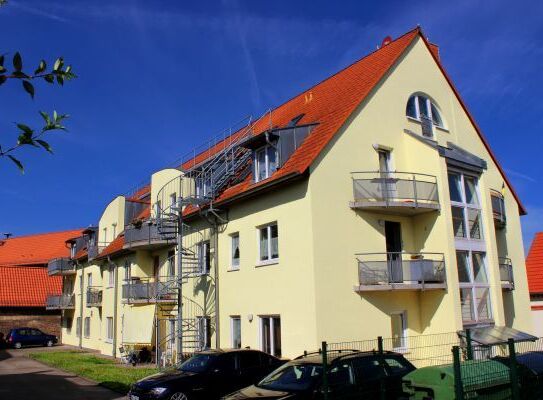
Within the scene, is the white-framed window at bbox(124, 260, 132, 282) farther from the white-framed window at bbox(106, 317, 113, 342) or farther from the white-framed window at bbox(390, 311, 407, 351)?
the white-framed window at bbox(390, 311, 407, 351)

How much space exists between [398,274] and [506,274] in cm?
676

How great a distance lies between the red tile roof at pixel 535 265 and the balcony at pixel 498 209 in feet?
20.1

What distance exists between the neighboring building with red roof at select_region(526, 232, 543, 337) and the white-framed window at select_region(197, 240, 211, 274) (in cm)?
1603

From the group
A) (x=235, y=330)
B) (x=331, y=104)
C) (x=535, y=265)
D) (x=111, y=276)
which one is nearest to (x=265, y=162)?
(x=331, y=104)

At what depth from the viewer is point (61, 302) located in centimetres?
3850

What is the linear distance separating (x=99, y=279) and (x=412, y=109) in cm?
2249

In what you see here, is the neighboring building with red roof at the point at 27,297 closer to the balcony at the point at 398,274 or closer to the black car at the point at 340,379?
the balcony at the point at 398,274

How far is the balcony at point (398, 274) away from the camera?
653 inches

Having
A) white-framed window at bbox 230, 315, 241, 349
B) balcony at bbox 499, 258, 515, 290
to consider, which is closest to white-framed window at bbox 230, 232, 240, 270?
white-framed window at bbox 230, 315, 241, 349

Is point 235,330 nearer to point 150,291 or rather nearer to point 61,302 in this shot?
point 150,291

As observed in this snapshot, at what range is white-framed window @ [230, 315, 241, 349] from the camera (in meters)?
19.3

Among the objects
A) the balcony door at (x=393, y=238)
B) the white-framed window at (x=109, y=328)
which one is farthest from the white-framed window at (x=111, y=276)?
the balcony door at (x=393, y=238)

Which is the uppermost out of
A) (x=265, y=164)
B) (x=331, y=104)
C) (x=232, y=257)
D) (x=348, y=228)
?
(x=331, y=104)

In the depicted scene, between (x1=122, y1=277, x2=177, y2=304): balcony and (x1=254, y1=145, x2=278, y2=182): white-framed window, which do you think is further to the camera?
(x1=122, y1=277, x2=177, y2=304): balcony
